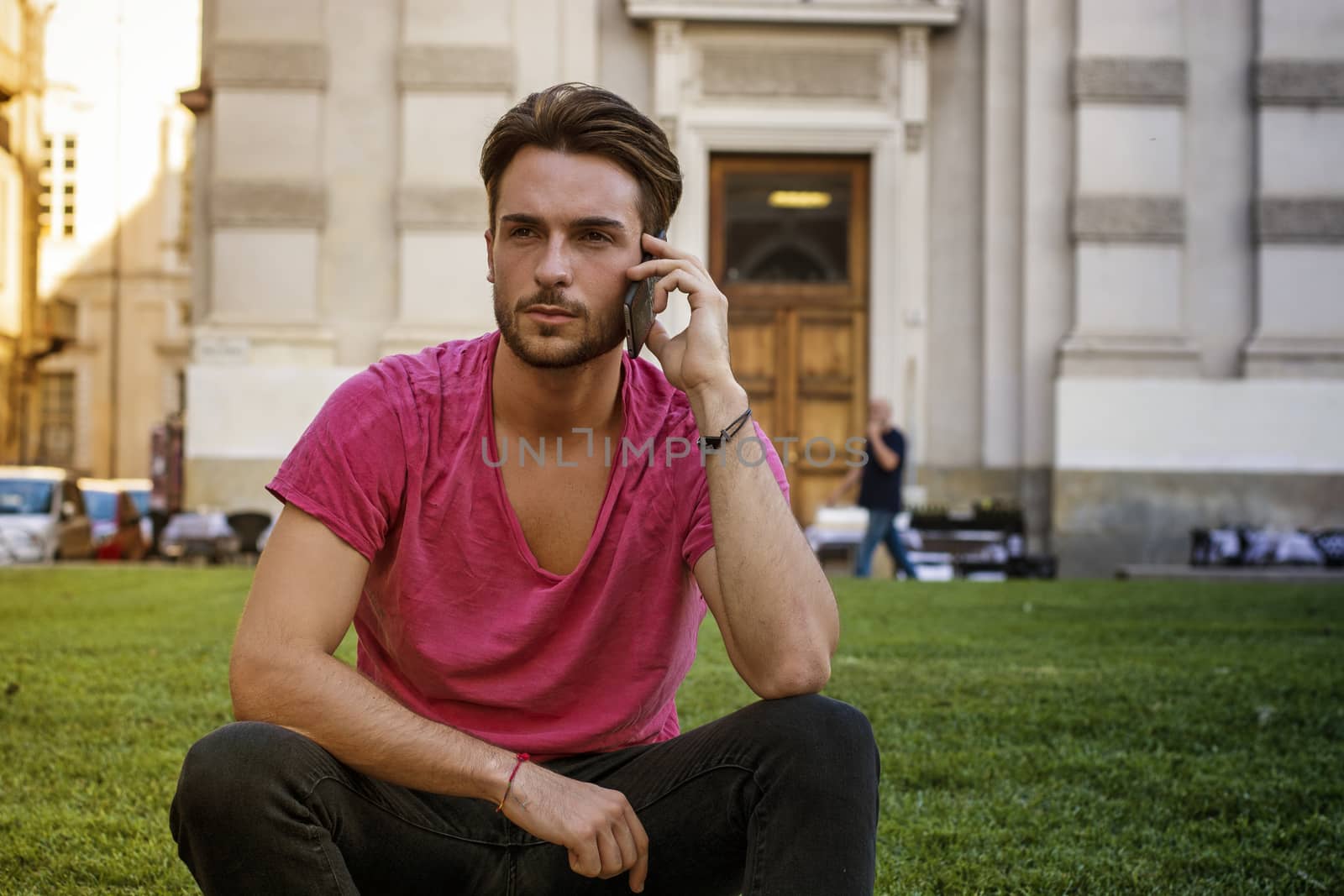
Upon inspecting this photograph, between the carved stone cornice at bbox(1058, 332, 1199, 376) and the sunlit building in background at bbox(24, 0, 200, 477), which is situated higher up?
the sunlit building in background at bbox(24, 0, 200, 477)

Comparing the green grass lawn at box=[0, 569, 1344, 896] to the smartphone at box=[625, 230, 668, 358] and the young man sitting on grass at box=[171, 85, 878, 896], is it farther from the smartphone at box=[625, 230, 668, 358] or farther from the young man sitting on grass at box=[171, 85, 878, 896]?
the smartphone at box=[625, 230, 668, 358]

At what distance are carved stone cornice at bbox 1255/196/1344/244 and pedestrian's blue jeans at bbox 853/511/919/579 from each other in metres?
6.24

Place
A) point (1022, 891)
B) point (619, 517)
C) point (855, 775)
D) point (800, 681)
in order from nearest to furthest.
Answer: point (855, 775), point (800, 681), point (619, 517), point (1022, 891)

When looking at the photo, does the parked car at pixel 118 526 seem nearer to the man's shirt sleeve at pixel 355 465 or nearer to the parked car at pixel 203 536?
the parked car at pixel 203 536

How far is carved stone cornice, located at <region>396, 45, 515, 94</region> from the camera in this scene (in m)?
16.3

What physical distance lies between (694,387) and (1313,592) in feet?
32.7

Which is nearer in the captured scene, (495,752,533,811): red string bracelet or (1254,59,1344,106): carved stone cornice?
(495,752,533,811): red string bracelet

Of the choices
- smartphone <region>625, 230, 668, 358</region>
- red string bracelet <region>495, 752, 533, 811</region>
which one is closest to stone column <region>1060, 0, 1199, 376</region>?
smartphone <region>625, 230, 668, 358</region>

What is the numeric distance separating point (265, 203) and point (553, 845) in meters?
15.0

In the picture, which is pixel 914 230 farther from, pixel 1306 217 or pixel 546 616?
pixel 546 616

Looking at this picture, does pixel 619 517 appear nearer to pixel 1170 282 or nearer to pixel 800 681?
pixel 800 681

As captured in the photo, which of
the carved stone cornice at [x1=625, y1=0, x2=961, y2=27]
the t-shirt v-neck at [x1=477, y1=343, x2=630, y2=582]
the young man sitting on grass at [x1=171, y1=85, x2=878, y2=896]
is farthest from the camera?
the carved stone cornice at [x1=625, y1=0, x2=961, y2=27]

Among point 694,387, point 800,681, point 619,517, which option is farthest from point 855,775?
point 694,387

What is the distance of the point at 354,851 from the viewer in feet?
7.99
